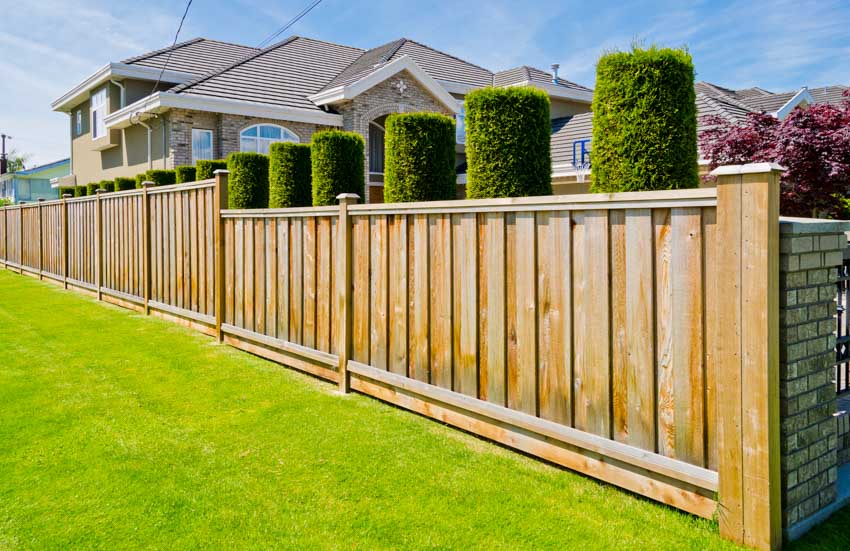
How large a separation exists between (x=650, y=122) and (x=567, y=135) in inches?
538

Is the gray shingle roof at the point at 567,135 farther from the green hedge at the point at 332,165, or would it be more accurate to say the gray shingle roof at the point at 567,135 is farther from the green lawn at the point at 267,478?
the green lawn at the point at 267,478

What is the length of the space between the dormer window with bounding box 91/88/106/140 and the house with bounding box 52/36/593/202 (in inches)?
1.3

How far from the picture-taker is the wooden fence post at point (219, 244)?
684cm

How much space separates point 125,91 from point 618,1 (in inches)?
566

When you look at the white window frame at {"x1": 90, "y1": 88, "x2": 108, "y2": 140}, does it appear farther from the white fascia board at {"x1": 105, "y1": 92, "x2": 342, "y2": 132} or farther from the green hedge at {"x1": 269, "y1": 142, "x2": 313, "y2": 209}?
the green hedge at {"x1": 269, "y1": 142, "x2": 313, "y2": 209}

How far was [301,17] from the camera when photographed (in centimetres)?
1105

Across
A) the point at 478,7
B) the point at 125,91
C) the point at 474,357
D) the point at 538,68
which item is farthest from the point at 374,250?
the point at 538,68

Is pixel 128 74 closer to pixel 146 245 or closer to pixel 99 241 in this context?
pixel 99 241

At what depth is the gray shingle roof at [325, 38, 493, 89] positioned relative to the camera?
19.2 m

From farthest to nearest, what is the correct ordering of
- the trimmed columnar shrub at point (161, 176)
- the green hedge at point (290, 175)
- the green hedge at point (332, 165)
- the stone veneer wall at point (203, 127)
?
the stone veneer wall at point (203, 127)
the trimmed columnar shrub at point (161, 176)
the green hedge at point (290, 175)
the green hedge at point (332, 165)

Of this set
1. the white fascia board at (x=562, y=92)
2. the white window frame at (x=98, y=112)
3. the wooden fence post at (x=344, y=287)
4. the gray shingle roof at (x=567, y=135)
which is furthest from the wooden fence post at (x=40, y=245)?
the white fascia board at (x=562, y=92)

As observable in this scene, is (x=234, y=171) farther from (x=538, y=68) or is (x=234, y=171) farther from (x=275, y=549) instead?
(x=538, y=68)

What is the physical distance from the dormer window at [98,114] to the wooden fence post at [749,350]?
21036 mm

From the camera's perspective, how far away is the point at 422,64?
2041cm
